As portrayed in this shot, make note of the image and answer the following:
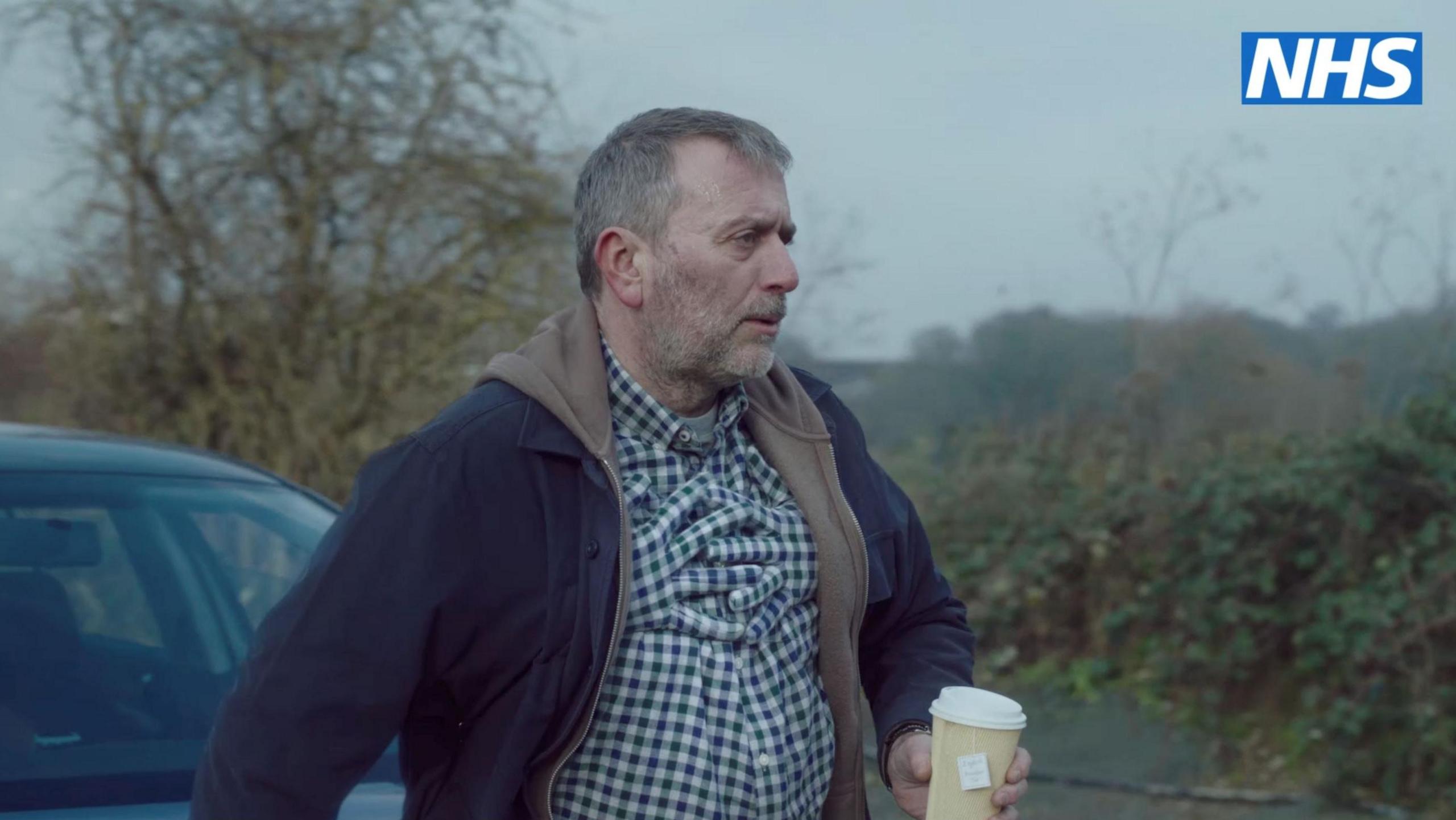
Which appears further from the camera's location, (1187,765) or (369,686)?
(1187,765)

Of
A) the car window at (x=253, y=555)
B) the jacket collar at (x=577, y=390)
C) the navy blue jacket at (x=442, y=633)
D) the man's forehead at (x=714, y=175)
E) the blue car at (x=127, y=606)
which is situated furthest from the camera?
the car window at (x=253, y=555)

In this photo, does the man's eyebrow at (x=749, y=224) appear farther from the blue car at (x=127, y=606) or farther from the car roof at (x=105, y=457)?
the car roof at (x=105, y=457)

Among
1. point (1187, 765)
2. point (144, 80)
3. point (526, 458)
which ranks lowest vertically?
point (1187, 765)

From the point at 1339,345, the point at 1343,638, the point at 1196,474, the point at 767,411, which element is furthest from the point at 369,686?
the point at 1339,345

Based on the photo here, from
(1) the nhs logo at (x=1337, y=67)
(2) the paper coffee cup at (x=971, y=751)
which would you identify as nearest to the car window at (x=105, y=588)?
(2) the paper coffee cup at (x=971, y=751)

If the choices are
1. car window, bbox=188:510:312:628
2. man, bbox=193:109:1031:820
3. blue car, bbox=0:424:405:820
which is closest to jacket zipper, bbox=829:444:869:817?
man, bbox=193:109:1031:820

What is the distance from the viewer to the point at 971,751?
1.98 m

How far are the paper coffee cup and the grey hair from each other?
2.43 ft

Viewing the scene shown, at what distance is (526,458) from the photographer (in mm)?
2027

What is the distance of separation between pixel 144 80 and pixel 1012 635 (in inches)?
165

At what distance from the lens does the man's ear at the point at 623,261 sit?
2193mm

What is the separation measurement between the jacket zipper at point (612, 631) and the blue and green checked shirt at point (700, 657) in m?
0.02

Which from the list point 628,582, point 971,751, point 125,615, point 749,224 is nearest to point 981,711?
point 971,751

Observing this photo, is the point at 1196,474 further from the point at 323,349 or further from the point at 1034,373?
the point at 323,349
